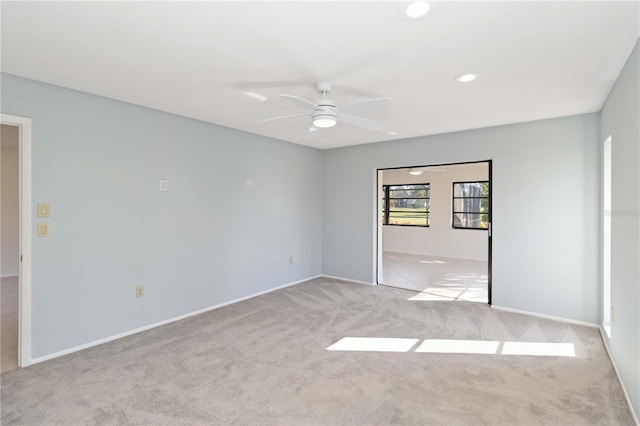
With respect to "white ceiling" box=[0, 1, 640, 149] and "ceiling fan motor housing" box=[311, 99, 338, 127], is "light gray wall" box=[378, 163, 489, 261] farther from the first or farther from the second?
"ceiling fan motor housing" box=[311, 99, 338, 127]

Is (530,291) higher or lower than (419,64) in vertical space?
lower

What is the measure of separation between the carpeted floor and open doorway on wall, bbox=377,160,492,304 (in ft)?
8.11

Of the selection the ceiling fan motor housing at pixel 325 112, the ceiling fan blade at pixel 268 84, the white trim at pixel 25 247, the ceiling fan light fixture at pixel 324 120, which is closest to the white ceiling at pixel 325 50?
the ceiling fan blade at pixel 268 84

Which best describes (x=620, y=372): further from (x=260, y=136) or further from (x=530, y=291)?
(x=260, y=136)

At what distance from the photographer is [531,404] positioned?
2217 millimetres

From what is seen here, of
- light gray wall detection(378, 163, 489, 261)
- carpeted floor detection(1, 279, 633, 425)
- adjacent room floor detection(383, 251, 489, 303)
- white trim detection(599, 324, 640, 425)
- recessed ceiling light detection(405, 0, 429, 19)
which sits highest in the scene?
recessed ceiling light detection(405, 0, 429, 19)

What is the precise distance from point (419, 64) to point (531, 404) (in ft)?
8.25

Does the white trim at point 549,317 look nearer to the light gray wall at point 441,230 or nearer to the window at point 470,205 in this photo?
the light gray wall at point 441,230

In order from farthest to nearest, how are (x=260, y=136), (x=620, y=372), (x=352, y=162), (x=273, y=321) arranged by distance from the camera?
(x=352, y=162) < (x=260, y=136) < (x=273, y=321) < (x=620, y=372)

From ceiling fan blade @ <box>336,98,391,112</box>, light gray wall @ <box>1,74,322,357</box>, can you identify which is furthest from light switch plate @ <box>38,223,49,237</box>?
ceiling fan blade @ <box>336,98,391,112</box>

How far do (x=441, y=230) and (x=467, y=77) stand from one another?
20.7ft

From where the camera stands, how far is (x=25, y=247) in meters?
2.72

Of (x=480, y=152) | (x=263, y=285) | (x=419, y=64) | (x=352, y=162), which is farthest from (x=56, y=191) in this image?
(x=480, y=152)

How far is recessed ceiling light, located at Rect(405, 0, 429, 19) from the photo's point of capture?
5.36 ft
